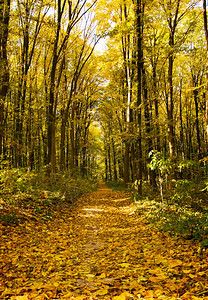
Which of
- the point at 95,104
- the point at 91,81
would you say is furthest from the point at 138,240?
the point at 95,104

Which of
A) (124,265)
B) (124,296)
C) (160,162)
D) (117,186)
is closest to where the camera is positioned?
(124,296)

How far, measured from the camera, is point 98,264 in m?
3.52

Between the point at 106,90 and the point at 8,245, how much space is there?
16.7m

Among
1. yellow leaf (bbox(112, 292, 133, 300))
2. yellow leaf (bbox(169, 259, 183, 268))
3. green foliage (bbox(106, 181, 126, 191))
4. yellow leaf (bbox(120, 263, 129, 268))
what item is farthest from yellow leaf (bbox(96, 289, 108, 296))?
green foliage (bbox(106, 181, 126, 191))

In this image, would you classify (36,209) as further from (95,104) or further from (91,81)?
(95,104)

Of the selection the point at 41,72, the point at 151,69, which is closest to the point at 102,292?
the point at 151,69

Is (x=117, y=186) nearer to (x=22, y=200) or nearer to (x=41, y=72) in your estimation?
(x=41, y=72)

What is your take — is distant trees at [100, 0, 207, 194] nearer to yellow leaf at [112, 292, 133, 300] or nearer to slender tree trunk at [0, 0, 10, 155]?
slender tree trunk at [0, 0, 10, 155]

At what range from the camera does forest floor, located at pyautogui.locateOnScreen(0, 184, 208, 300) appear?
7.86 feet

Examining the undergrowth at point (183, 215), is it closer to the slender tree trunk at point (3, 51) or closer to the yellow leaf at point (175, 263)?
the yellow leaf at point (175, 263)

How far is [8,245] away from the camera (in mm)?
4090

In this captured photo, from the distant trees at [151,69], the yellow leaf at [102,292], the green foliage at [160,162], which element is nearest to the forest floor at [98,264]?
the yellow leaf at [102,292]

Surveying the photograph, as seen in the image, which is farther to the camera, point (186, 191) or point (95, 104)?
point (95, 104)

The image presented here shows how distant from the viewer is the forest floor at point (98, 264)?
240cm
